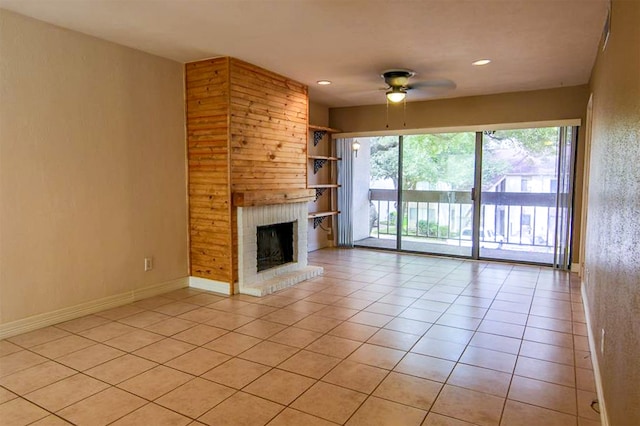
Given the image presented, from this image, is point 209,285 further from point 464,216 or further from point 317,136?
point 464,216

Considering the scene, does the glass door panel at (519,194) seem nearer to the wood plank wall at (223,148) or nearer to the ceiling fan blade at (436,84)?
the ceiling fan blade at (436,84)

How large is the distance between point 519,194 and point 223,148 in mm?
4306

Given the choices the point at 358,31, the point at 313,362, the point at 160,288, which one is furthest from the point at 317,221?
the point at 313,362

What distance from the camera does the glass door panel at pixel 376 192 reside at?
7273 millimetres

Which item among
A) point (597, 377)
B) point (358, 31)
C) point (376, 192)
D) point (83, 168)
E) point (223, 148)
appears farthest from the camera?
point (376, 192)

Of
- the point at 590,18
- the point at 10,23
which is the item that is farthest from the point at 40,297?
the point at 590,18

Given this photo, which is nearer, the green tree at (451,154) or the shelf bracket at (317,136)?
the green tree at (451,154)

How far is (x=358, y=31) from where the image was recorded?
11.6 feet

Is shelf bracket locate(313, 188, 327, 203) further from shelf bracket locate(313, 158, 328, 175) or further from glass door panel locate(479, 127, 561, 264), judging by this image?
glass door panel locate(479, 127, 561, 264)

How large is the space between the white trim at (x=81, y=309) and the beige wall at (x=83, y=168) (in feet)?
Answer: 0.15

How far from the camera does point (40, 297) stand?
3.48 m

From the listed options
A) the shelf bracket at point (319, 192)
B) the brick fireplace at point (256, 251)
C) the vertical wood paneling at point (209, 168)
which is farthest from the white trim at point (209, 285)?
the shelf bracket at point (319, 192)

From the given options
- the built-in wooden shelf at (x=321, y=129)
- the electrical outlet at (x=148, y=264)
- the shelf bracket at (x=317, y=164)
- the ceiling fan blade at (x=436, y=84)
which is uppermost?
the ceiling fan blade at (x=436, y=84)

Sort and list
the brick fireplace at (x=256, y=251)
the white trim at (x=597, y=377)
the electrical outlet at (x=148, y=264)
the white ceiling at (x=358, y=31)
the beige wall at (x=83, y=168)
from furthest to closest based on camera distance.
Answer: the brick fireplace at (x=256, y=251) → the electrical outlet at (x=148, y=264) → the beige wall at (x=83, y=168) → the white ceiling at (x=358, y=31) → the white trim at (x=597, y=377)
